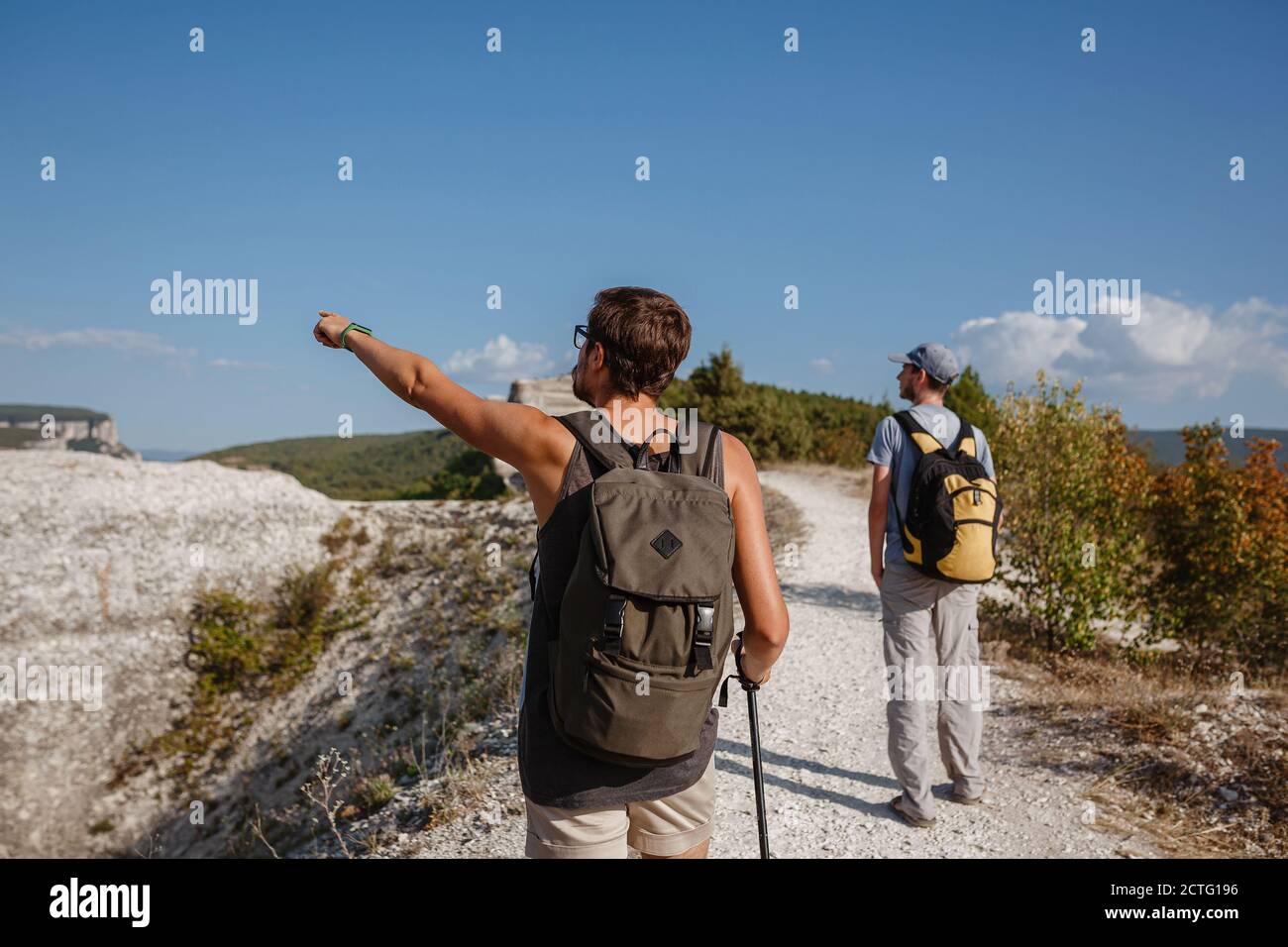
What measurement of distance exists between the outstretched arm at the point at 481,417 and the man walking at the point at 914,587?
262 cm

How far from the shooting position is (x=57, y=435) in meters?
12.0

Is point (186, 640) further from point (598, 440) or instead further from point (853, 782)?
point (598, 440)

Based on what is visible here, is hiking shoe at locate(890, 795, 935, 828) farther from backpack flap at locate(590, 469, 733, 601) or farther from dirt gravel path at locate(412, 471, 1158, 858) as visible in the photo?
backpack flap at locate(590, 469, 733, 601)

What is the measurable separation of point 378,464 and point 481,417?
5007 centimetres

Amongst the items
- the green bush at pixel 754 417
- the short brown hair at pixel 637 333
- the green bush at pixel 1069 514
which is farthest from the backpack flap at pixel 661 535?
the green bush at pixel 754 417

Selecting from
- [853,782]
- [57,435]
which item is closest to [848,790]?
[853,782]

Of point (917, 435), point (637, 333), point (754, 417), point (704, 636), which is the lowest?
point (704, 636)

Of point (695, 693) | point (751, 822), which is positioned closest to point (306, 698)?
point (751, 822)

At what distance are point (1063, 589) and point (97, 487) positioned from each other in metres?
12.7

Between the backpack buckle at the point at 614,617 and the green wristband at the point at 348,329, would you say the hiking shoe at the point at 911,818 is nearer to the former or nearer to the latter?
the backpack buckle at the point at 614,617

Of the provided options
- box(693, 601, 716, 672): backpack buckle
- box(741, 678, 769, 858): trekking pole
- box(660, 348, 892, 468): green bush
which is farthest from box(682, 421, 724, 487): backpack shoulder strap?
box(660, 348, 892, 468): green bush

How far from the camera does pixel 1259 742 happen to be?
5336 millimetres

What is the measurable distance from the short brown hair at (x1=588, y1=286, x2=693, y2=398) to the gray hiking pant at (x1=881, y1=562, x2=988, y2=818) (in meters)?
2.65
